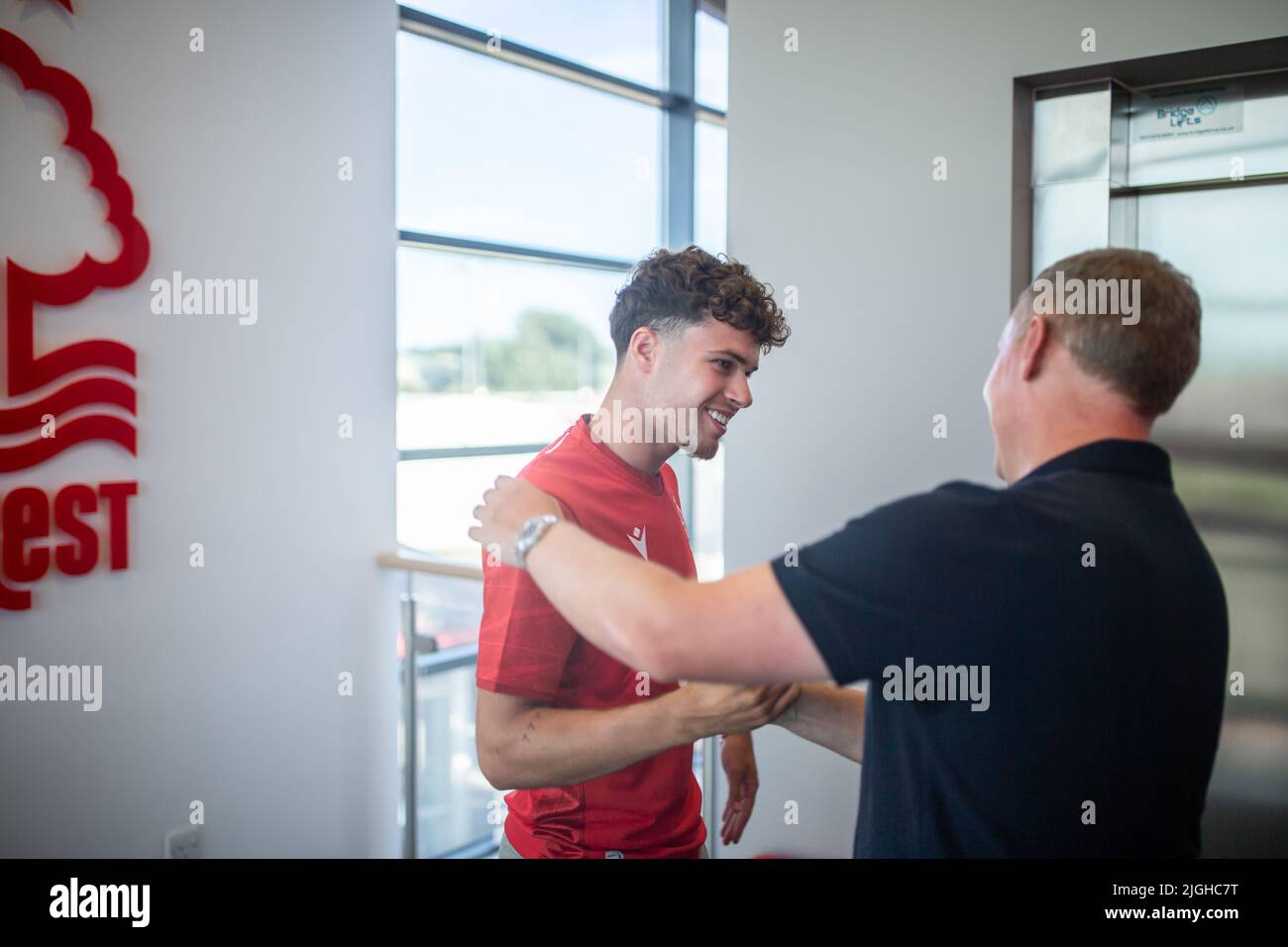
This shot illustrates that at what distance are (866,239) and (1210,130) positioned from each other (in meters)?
0.77

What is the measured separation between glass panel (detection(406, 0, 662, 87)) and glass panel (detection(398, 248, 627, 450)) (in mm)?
865

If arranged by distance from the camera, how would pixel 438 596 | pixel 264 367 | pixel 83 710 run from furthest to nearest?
pixel 438 596 < pixel 264 367 < pixel 83 710

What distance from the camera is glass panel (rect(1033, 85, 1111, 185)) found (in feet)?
7.63

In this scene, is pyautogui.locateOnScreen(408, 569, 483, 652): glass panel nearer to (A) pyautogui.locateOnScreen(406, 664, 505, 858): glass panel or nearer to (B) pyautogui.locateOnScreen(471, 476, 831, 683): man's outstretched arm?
(A) pyautogui.locateOnScreen(406, 664, 505, 858): glass panel

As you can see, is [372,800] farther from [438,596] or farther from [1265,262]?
[1265,262]

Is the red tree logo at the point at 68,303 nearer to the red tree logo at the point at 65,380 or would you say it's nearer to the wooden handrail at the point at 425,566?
the red tree logo at the point at 65,380

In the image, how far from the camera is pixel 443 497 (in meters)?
3.95

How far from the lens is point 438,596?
327 centimetres

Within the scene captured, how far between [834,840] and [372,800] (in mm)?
1461

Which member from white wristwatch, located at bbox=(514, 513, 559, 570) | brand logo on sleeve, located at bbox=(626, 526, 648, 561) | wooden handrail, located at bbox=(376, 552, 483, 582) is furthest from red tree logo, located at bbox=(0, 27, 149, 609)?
white wristwatch, located at bbox=(514, 513, 559, 570)

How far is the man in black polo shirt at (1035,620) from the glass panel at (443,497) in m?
2.64

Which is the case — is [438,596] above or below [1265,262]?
below
